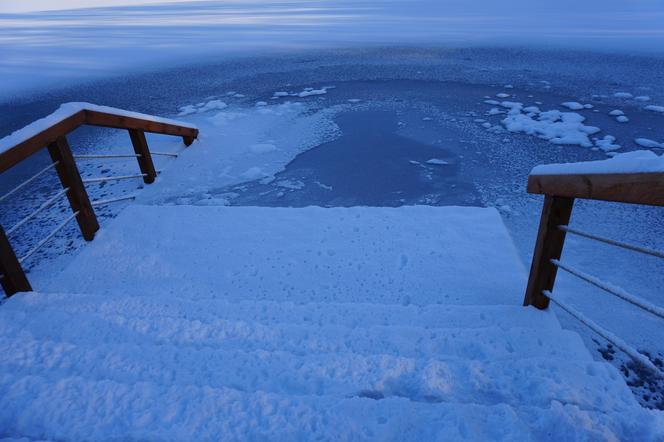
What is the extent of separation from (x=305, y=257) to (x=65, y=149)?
6.85 feet

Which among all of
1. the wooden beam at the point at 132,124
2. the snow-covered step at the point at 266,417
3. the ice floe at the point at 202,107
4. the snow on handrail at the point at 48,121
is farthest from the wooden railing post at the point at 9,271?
the ice floe at the point at 202,107

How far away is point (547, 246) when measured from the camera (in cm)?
220

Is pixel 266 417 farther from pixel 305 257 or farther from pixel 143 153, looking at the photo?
Result: pixel 143 153

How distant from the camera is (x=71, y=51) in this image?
1445 cm

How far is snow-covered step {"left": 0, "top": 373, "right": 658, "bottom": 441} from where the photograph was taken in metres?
1.40

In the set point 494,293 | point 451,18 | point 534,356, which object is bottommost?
point 494,293

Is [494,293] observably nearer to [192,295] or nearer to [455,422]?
[455,422]

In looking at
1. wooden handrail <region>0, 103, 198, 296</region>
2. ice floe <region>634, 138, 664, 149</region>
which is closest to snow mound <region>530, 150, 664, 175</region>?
wooden handrail <region>0, 103, 198, 296</region>

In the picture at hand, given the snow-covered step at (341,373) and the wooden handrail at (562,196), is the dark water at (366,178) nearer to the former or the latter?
the wooden handrail at (562,196)

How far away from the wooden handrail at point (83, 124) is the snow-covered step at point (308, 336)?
45.0 inches

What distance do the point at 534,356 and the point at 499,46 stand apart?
40.5 ft

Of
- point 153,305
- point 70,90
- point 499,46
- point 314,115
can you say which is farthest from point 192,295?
point 499,46

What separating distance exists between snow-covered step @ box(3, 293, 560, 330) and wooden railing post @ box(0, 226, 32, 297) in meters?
0.17

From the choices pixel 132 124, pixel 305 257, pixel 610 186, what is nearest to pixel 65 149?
pixel 132 124
